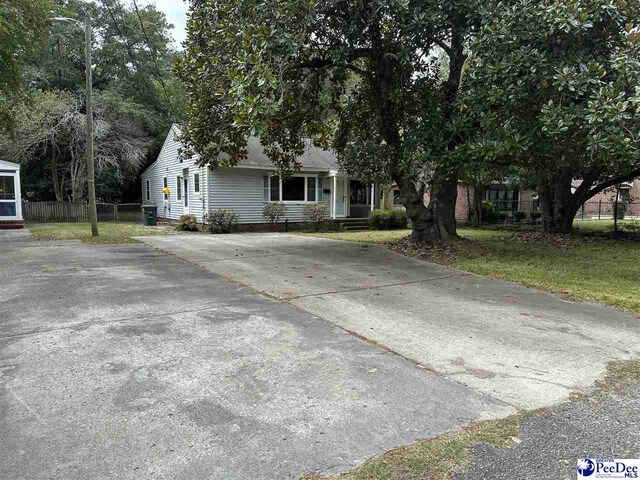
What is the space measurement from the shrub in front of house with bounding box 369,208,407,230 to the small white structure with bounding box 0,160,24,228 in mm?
14638

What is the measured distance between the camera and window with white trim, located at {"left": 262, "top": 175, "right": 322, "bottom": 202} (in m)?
20.0

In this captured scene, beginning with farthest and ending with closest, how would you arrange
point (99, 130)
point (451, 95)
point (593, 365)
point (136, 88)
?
point (136, 88) → point (99, 130) → point (451, 95) → point (593, 365)

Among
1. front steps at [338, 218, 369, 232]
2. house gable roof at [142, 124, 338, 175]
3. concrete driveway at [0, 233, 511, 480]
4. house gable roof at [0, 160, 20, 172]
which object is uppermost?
house gable roof at [142, 124, 338, 175]

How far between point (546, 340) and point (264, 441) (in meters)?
3.58

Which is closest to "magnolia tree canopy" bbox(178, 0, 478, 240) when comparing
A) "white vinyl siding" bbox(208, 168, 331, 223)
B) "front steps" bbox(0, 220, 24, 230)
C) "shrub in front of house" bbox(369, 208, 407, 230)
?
"white vinyl siding" bbox(208, 168, 331, 223)

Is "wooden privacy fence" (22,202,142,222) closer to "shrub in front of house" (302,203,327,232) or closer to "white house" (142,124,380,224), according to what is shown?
"white house" (142,124,380,224)

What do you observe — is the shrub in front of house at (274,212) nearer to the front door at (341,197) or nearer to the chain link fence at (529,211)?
the front door at (341,197)

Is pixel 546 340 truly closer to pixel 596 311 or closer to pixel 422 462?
pixel 596 311

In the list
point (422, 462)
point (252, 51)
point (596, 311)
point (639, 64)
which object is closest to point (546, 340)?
point (596, 311)

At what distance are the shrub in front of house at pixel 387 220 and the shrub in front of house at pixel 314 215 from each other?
2.30 meters

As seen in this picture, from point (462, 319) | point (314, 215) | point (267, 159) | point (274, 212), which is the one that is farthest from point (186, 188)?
point (462, 319)

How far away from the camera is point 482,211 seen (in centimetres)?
2553

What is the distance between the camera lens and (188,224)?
61.7 ft

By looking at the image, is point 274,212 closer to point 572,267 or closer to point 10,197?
point 10,197
